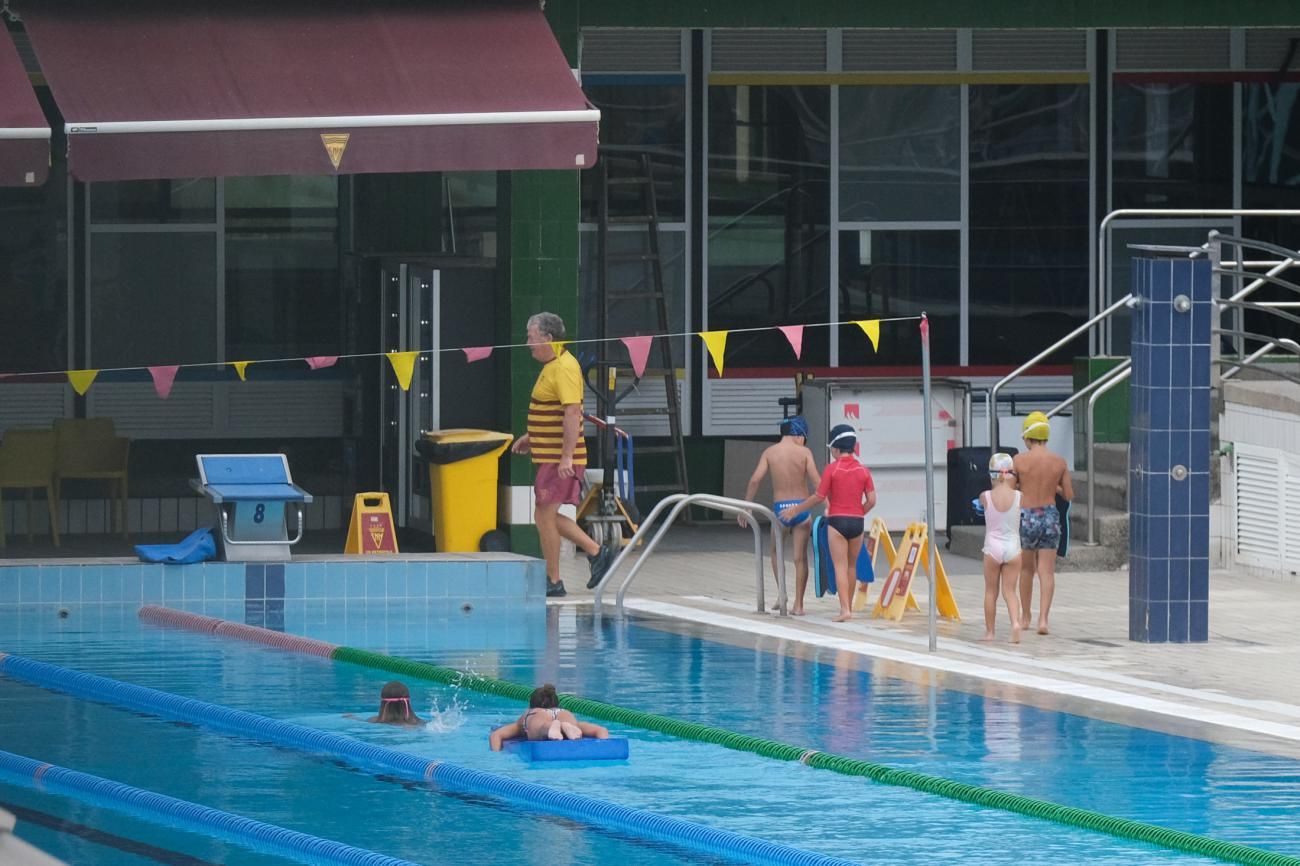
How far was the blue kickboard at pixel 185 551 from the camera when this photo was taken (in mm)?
15609

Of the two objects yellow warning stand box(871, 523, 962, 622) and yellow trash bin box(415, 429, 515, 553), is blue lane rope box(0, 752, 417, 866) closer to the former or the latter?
yellow warning stand box(871, 523, 962, 622)

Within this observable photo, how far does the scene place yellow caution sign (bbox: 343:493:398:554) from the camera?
1695 centimetres

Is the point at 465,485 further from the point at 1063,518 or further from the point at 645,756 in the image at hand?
the point at 645,756

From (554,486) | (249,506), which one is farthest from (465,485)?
(249,506)

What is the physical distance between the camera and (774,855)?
341 inches

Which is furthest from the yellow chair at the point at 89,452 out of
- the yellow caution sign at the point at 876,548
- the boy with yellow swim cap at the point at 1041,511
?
the boy with yellow swim cap at the point at 1041,511

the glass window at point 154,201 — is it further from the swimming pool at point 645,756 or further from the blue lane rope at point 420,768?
the blue lane rope at point 420,768

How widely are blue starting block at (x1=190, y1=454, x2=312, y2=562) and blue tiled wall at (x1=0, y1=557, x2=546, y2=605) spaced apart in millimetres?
124

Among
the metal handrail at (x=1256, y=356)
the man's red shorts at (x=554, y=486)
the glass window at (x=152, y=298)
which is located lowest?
the man's red shorts at (x=554, y=486)

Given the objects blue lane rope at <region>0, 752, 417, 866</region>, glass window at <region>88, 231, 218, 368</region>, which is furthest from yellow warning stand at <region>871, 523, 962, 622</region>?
glass window at <region>88, 231, 218, 368</region>

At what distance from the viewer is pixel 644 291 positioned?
21.3 metres

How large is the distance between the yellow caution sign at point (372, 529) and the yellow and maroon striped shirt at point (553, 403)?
1666 mm

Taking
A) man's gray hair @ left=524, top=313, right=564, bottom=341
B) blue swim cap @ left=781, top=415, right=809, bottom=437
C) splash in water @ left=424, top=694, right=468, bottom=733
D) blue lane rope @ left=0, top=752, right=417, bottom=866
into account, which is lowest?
blue lane rope @ left=0, top=752, right=417, bottom=866

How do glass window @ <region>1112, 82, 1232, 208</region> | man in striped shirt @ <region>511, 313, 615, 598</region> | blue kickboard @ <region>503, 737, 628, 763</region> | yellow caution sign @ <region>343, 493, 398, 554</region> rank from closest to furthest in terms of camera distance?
blue kickboard @ <region>503, 737, 628, 763</region> < man in striped shirt @ <region>511, 313, 615, 598</region> < yellow caution sign @ <region>343, 493, 398, 554</region> < glass window @ <region>1112, 82, 1232, 208</region>
